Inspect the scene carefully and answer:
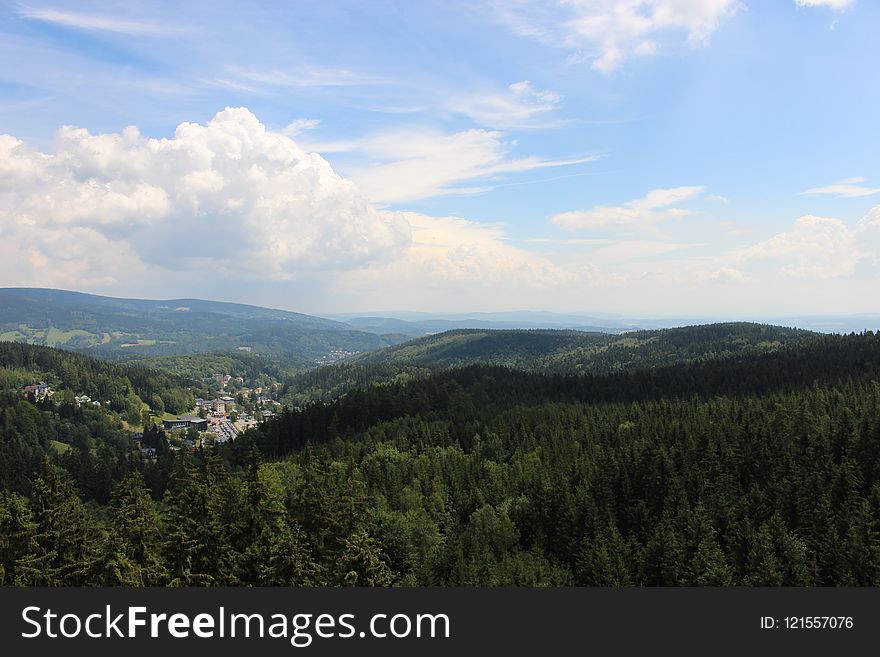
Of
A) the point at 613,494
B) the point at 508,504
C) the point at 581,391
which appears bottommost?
the point at 508,504

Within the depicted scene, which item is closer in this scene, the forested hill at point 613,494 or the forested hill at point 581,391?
the forested hill at point 613,494

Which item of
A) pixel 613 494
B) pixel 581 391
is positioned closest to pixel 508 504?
pixel 613 494

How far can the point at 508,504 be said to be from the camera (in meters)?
82.1

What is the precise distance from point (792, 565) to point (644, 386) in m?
117

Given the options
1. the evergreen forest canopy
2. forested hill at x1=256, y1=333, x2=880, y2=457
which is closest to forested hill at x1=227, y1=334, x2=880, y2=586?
the evergreen forest canopy

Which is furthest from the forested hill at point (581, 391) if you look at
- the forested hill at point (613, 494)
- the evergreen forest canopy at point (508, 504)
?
the forested hill at point (613, 494)

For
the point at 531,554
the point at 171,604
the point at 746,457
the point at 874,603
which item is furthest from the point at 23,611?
the point at 746,457

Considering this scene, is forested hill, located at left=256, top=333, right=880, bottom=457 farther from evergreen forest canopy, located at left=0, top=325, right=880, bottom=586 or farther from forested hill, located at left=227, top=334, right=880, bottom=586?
forested hill, located at left=227, top=334, right=880, bottom=586

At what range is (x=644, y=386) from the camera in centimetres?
16462

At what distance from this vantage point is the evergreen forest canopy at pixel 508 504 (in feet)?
142

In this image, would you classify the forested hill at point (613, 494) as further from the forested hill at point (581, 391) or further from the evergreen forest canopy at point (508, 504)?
the forested hill at point (581, 391)

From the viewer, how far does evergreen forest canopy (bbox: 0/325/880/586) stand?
43250mm

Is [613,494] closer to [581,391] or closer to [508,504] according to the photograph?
A: [508,504]

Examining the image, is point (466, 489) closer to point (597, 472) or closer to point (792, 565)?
point (597, 472)
